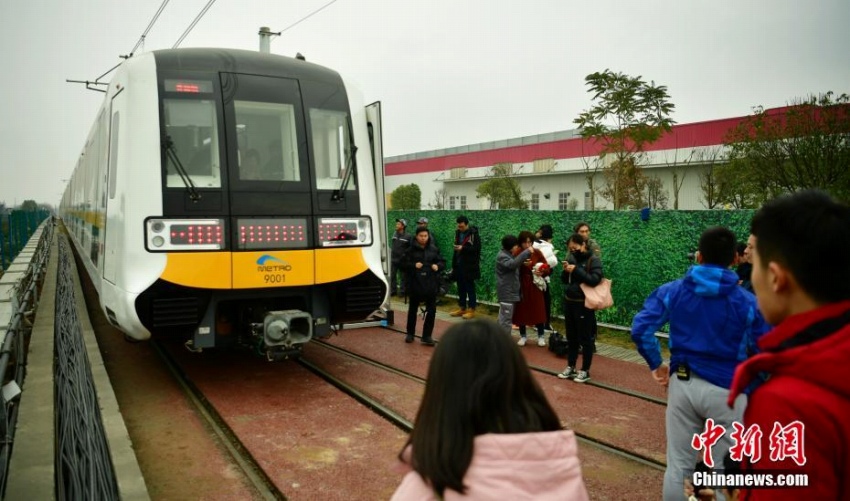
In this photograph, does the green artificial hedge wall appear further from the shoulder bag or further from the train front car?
the train front car

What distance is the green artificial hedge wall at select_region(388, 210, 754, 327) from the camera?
970 cm

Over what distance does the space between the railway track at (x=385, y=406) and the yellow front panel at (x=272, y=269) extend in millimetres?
1352

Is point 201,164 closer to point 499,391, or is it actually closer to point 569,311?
point 569,311

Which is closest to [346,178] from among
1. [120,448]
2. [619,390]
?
[120,448]

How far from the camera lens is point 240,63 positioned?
7020 mm

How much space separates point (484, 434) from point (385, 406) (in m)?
4.97

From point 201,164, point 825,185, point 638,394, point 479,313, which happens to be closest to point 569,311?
point 638,394

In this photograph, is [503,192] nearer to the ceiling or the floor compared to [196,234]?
nearer to the ceiling

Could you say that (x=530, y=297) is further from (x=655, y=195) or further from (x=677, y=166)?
(x=677, y=166)

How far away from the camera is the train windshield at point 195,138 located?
21.7 feet

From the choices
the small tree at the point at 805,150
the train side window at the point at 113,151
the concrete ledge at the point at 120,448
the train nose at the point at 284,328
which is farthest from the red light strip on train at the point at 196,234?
the small tree at the point at 805,150

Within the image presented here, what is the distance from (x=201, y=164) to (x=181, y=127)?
1.40 feet

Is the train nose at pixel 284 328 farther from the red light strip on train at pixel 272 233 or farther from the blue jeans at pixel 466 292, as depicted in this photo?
the blue jeans at pixel 466 292

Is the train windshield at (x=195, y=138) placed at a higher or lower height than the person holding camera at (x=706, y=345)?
higher
